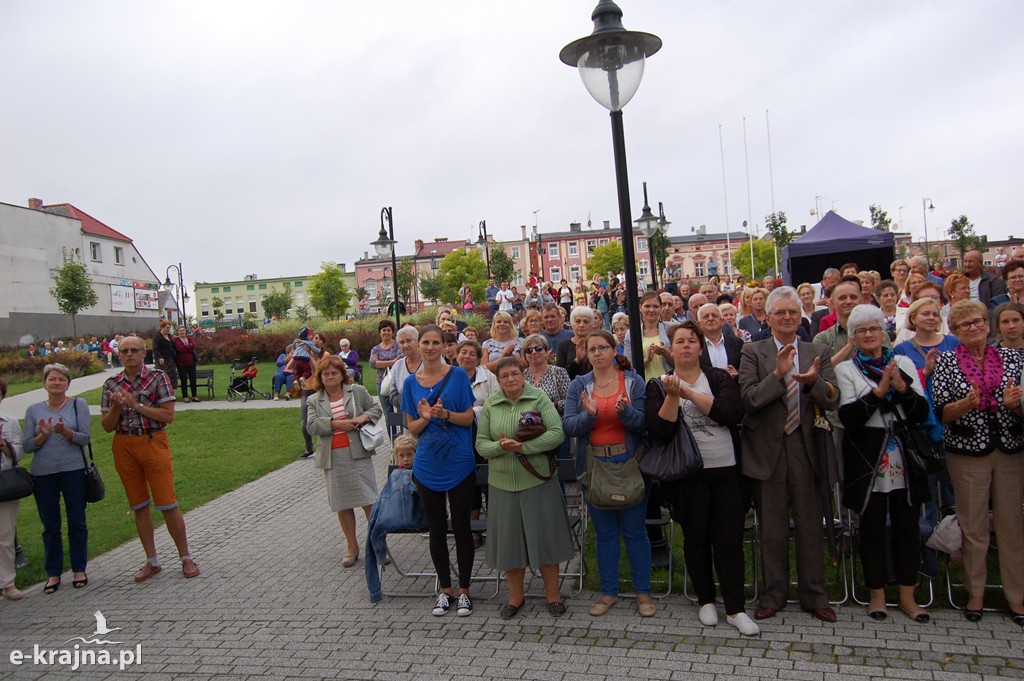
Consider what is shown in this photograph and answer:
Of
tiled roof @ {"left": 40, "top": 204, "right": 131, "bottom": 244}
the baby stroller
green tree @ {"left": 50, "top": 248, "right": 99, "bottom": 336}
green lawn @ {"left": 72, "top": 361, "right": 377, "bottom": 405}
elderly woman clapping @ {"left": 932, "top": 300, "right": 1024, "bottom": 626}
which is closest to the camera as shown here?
elderly woman clapping @ {"left": 932, "top": 300, "right": 1024, "bottom": 626}

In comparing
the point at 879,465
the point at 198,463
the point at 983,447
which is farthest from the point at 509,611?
the point at 198,463

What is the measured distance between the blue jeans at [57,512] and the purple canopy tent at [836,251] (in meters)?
15.2

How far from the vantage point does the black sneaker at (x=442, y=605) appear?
5.31 meters

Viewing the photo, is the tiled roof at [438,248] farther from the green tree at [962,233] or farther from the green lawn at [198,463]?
the green lawn at [198,463]

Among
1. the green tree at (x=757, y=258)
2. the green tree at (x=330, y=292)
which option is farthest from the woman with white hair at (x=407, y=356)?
the green tree at (x=757, y=258)

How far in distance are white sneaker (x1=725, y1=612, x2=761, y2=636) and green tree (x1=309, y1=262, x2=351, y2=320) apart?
61330 mm

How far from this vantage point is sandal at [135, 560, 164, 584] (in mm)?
6610

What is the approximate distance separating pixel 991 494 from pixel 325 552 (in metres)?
5.63

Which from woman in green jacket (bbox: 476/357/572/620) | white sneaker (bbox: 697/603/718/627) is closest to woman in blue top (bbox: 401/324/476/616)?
woman in green jacket (bbox: 476/357/572/620)

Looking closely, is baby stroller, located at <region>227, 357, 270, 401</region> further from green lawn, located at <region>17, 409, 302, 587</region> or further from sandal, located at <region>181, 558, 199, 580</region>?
sandal, located at <region>181, 558, 199, 580</region>

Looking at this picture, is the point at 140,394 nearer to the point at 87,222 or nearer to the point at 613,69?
the point at 613,69

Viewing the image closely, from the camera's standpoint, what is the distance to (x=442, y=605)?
535 centimetres

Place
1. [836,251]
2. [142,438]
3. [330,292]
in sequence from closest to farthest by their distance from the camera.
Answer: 1. [142,438]
2. [836,251]
3. [330,292]

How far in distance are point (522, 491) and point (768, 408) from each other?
5.89 ft
